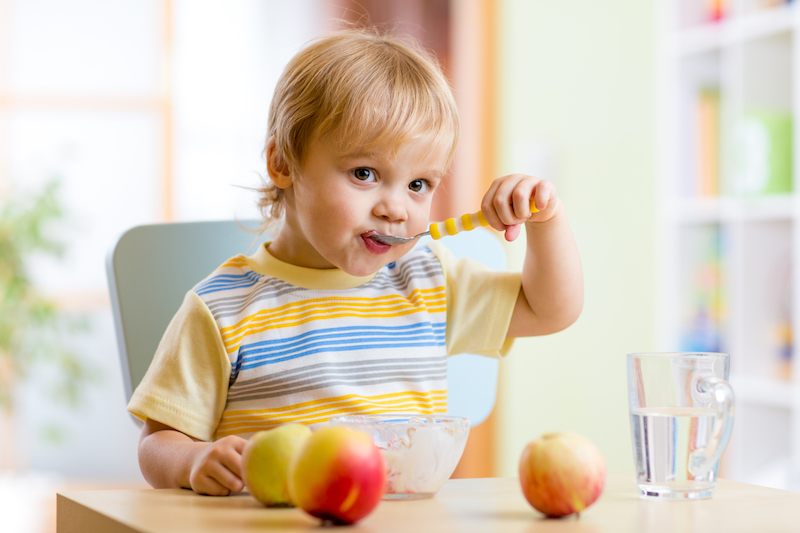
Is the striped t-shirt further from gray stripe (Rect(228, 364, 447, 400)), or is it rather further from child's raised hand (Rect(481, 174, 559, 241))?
child's raised hand (Rect(481, 174, 559, 241))

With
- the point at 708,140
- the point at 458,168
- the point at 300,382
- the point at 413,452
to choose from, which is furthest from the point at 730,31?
the point at 413,452

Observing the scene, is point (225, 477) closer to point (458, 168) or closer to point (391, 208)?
point (391, 208)

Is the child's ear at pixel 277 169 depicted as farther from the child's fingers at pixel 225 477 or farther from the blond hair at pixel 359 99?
the child's fingers at pixel 225 477

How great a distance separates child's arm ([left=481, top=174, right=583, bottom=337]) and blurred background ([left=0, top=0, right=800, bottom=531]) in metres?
1.35

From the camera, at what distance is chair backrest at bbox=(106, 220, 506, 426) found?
3.30 ft

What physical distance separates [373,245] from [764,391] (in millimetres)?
1526

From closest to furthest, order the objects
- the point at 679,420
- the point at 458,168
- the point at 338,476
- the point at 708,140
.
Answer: the point at 338,476, the point at 679,420, the point at 708,140, the point at 458,168

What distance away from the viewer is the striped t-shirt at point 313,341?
85cm

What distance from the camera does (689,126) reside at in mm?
2371

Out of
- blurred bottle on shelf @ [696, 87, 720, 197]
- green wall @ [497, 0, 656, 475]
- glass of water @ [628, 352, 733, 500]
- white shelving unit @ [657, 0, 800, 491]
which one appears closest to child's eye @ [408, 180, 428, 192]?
glass of water @ [628, 352, 733, 500]

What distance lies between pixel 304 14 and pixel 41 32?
3.12 ft

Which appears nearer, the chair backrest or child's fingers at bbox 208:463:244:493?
child's fingers at bbox 208:463:244:493

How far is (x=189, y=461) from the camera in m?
0.70

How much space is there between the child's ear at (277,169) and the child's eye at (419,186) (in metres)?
0.15
